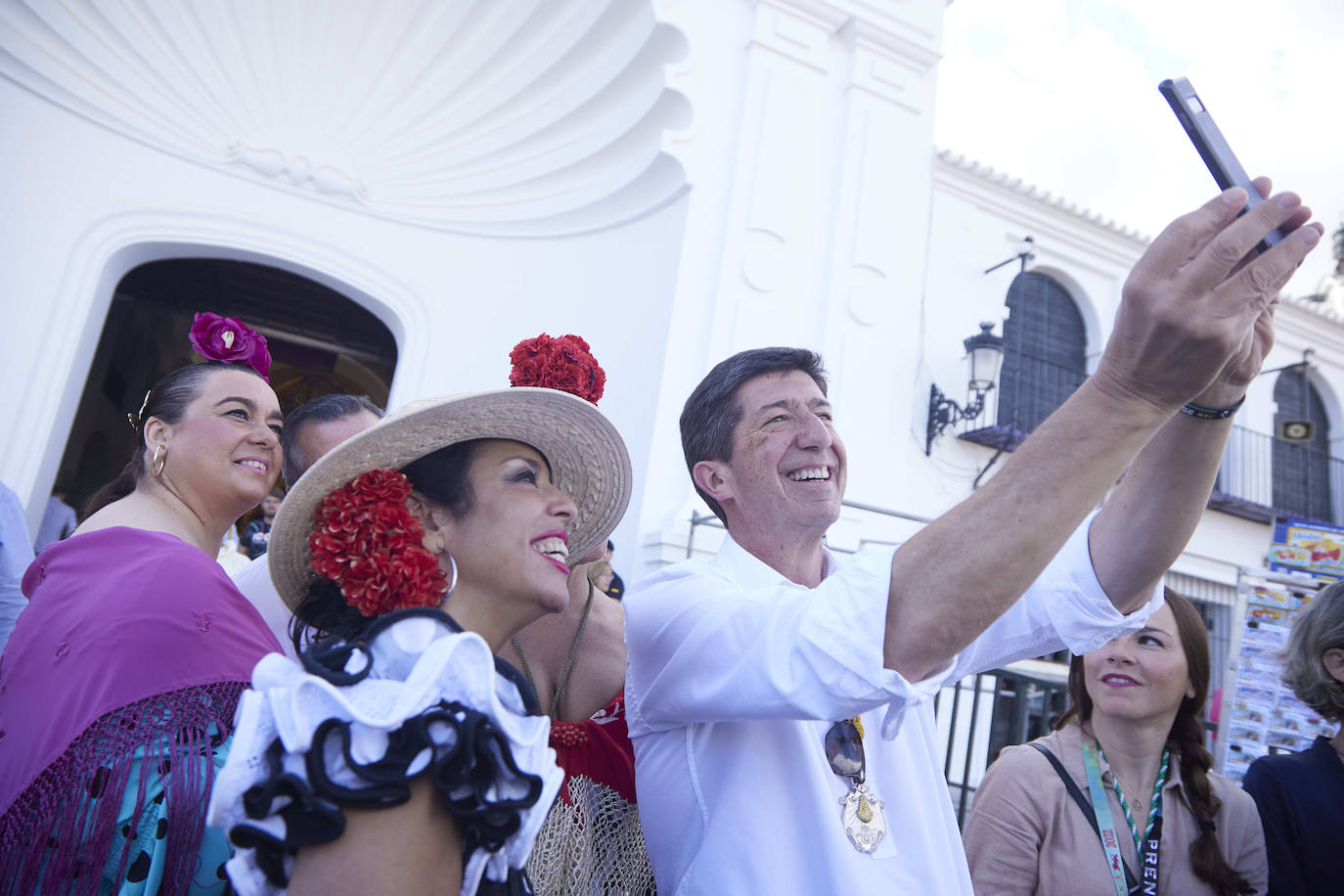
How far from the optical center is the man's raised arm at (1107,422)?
41.6 inches

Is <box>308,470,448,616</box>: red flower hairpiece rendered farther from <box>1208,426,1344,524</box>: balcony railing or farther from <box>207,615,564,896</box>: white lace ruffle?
<box>1208,426,1344,524</box>: balcony railing

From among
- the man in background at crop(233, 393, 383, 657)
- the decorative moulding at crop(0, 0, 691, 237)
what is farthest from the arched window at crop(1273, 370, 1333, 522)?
the man in background at crop(233, 393, 383, 657)

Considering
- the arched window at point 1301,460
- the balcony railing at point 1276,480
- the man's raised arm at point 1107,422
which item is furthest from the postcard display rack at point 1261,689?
the arched window at point 1301,460

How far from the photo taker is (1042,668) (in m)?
7.73

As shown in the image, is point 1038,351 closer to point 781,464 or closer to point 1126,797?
point 1126,797

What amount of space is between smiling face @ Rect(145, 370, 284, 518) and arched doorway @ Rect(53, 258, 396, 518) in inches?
228

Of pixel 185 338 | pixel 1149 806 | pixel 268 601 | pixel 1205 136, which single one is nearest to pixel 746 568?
pixel 1205 136

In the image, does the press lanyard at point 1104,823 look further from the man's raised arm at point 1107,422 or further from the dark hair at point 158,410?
the dark hair at point 158,410

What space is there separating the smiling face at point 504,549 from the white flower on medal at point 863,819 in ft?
2.01

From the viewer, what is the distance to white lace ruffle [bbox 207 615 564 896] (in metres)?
1.13

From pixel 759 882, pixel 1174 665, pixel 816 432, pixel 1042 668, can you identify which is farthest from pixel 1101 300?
pixel 759 882

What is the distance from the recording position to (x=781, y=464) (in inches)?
77.9

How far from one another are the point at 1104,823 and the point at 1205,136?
1841mm

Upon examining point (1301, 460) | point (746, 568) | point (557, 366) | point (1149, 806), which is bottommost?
point (1149, 806)
